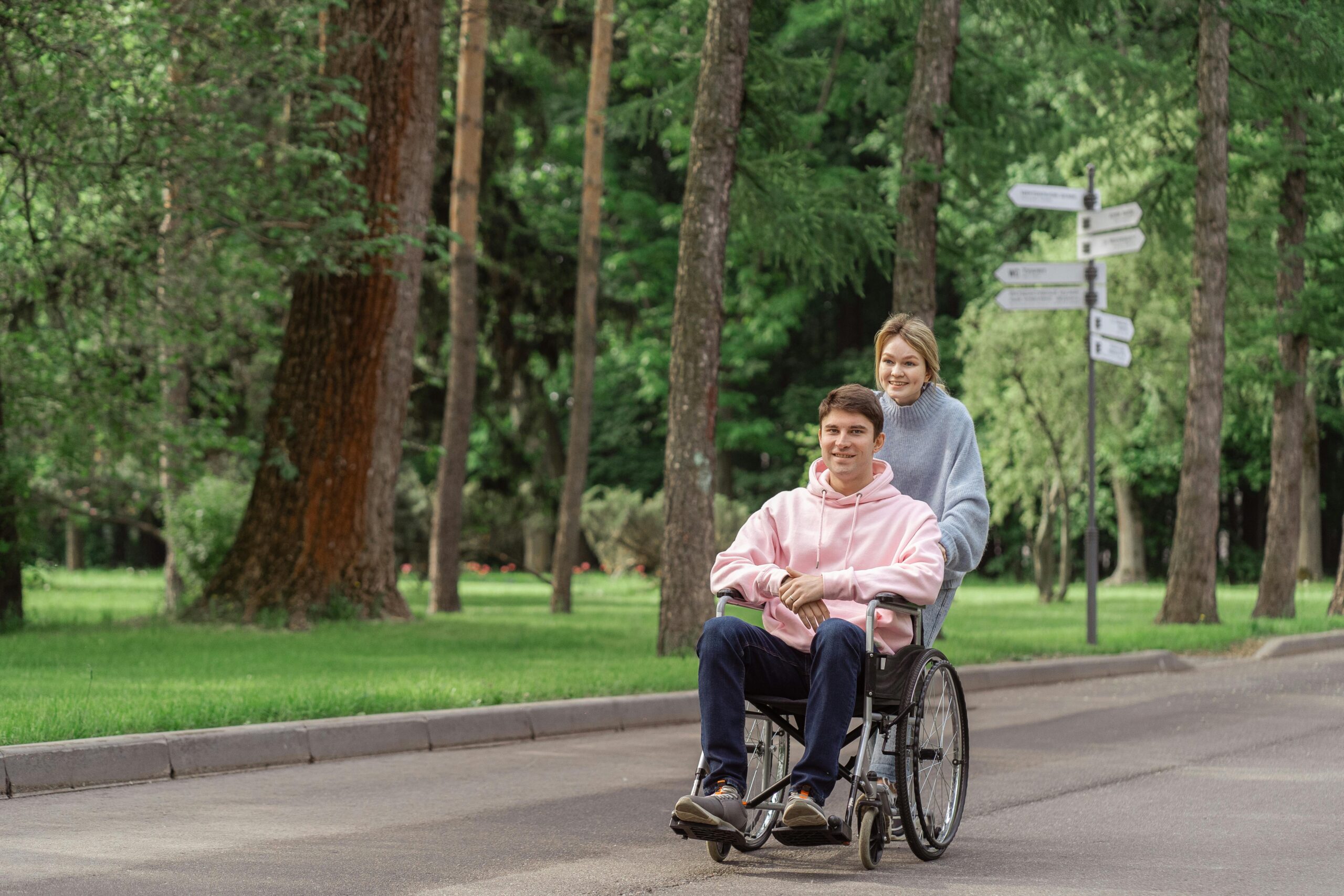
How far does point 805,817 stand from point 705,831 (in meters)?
0.34

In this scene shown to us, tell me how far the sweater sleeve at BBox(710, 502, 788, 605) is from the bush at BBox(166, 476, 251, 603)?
41.4 ft

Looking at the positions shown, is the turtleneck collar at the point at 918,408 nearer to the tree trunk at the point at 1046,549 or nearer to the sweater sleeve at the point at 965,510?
the sweater sleeve at the point at 965,510

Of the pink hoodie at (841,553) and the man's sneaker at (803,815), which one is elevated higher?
the pink hoodie at (841,553)

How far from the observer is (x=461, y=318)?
21688mm

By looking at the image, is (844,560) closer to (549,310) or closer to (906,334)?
(906,334)

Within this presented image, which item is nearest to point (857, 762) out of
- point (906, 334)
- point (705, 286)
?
point (906, 334)

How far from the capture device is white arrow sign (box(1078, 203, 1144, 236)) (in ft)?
51.6

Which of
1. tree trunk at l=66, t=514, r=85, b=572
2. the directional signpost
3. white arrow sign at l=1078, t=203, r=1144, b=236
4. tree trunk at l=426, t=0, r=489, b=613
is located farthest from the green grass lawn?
tree trunk at l=66, t=514, r=85, b=572

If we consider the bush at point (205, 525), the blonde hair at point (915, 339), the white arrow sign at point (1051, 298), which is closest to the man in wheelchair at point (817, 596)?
the blonde hair at point (915, 339)

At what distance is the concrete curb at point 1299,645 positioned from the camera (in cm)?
1647

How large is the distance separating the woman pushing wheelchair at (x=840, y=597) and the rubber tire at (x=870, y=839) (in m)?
0.01

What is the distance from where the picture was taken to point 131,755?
7.72 metres

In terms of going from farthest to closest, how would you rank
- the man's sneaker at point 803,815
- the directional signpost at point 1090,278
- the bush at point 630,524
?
1. the bush at point 630,524
2. the directional signpost at point 1090,278
3. the man's sneaker at point 803,815

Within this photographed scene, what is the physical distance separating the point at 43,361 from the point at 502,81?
11.0 metres
